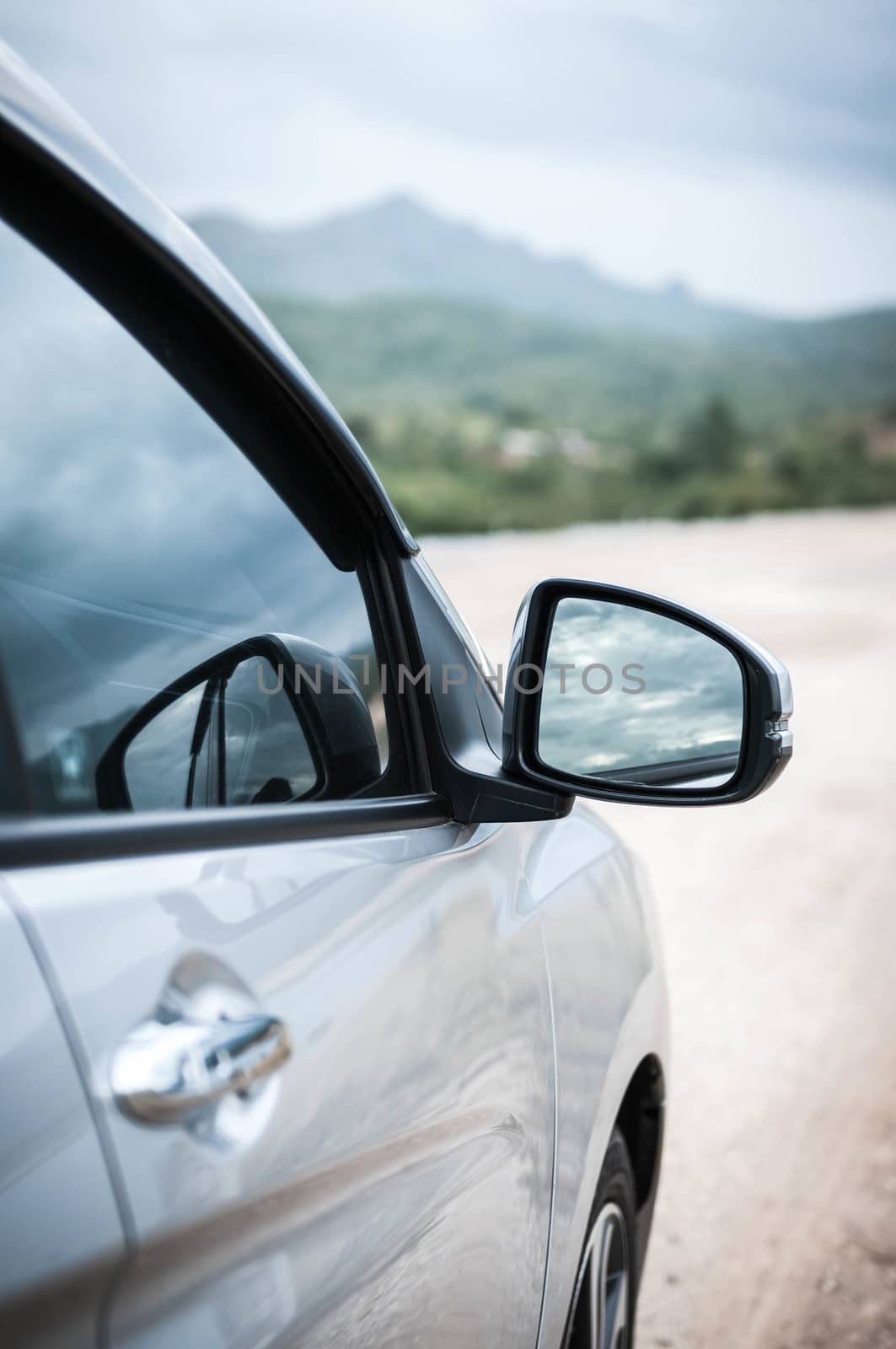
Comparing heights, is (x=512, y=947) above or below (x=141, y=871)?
below

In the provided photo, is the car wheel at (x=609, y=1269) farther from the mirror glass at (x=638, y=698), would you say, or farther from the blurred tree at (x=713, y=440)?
the blurred tree at (x=713, y=440)

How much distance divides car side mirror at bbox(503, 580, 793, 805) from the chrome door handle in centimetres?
65

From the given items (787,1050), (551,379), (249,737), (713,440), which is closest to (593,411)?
(551,379)

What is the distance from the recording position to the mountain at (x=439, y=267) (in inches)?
5960

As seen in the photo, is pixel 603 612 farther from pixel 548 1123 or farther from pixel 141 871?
pixel 141 871

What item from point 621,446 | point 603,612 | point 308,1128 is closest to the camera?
point 308,1128

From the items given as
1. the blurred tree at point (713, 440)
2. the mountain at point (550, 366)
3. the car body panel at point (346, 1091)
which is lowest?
the car body panel at point (346, 1091)

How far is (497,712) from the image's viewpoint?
1.89 meters

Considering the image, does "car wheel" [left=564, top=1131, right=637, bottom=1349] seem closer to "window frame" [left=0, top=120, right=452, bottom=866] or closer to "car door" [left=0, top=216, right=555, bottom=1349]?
"car door" [left=0, top=216, right=555, bottom=1349]

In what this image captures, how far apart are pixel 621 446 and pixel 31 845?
231 ft

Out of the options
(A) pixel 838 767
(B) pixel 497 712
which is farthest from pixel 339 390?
(B) pixel 497 712

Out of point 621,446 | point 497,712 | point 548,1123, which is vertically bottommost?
point 548,1123

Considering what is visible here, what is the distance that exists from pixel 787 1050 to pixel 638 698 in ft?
9.29

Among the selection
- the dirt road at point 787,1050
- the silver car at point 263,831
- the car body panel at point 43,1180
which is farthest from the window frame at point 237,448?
the dirt road at point 787,1050
